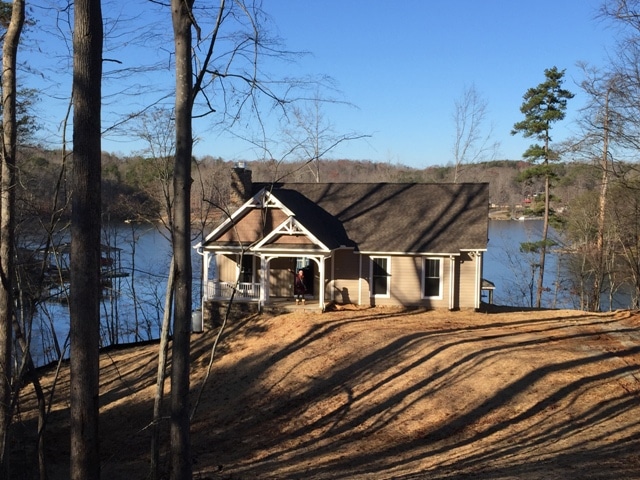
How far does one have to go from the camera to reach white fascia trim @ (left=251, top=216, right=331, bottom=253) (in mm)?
20203

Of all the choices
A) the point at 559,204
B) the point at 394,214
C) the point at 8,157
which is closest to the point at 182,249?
the point at 8,157

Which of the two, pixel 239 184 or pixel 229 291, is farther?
pixel 239 184

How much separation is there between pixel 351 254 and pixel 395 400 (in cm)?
784

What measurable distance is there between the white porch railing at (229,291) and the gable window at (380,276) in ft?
13.2

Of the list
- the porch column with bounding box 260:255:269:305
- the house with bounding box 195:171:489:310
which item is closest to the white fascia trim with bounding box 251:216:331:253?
the house with bounding box 195:171:489:310

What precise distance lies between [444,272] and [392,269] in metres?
1.77

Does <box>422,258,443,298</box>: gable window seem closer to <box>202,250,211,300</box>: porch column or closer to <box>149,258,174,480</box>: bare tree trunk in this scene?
<box>202,250,211,300</box>: porch column

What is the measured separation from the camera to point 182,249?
26.6 ft

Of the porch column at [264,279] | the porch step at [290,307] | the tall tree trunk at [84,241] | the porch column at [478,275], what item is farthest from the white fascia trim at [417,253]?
the tall tree trunk at [84,241]

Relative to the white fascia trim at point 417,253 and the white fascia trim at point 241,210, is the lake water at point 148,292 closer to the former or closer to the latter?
the white fascia trim at point 241,210

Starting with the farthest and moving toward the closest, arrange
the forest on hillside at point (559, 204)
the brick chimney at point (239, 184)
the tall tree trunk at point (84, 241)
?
the brick chimney at point (239, 184) < the forest on hillside at point (559, 204) < the tall tree trunk at point (84, 241)

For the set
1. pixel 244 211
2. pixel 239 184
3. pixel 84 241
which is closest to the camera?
pixel 84 241

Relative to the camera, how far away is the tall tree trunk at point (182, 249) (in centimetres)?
795

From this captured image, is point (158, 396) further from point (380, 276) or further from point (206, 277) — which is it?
point (380, 276)
